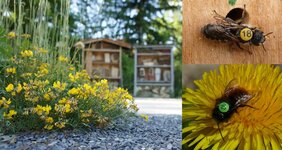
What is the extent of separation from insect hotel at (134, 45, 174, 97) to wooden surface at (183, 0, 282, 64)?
7938mm

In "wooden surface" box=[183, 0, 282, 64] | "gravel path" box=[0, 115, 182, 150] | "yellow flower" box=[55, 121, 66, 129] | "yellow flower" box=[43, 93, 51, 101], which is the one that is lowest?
"gravel path" box=[0, 115, 182, 150]

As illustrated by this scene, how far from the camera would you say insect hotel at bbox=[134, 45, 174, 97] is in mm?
9422

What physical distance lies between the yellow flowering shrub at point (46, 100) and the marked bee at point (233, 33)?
3.88ft

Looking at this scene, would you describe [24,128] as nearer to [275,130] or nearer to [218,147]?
[218,147]

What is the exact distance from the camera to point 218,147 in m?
1.39

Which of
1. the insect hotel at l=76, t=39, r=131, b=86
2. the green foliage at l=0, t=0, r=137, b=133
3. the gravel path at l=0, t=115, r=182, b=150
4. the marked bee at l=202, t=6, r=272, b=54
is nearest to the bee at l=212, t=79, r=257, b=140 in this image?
the marked bee at l=202, t=6, r=272, b=54

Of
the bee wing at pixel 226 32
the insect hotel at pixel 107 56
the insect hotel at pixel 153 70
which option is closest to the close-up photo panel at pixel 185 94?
the bee wing at pixel 226 32

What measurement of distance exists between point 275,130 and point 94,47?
28.0ft

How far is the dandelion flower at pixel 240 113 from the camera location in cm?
134

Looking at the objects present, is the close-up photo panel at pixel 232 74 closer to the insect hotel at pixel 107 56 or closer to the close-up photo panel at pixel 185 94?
the close-up photo panel at pixel 185 94

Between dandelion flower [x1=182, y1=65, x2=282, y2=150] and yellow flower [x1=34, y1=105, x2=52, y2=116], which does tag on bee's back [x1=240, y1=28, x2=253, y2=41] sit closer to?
dandelion flower [x1=182, y1=65, x2=282, y2=150]

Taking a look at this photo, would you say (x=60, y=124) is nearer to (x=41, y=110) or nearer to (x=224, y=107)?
(x=41, y=110)

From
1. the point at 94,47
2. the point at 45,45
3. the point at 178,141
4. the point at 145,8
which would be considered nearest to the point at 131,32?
the point at 145,8

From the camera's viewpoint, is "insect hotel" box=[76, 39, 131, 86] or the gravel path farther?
"insect hotel" box=[76, 39, 131, 86]
